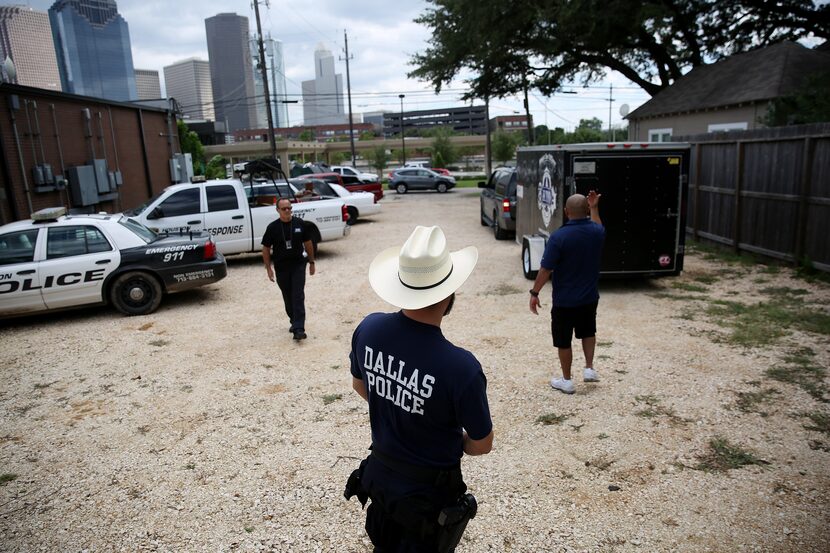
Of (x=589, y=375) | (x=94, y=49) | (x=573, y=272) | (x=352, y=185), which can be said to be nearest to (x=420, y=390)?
(x=573, y=272)

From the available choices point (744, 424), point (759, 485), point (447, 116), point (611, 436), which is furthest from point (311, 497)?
point (447, 116)

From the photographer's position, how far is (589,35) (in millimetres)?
22406

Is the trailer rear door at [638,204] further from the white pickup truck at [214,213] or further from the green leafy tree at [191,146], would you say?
the green leafy tree at [191,146]

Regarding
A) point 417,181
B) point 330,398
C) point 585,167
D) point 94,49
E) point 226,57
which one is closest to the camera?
point 330,398

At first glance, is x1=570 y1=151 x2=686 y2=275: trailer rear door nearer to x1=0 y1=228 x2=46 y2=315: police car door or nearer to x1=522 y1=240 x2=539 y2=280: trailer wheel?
x1=522 y1=240 x2=539 y2=280: trailer wheel

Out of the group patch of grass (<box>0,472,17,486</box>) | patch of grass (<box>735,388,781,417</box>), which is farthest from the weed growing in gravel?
patch of grass (<box>0,472,17,486</box>)

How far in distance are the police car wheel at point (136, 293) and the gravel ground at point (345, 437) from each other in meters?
0.39

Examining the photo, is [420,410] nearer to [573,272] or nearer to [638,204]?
[573,272]

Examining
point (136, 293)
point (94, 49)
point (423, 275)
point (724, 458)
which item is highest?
point (94, 49)

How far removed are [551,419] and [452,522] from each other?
3.00 meters

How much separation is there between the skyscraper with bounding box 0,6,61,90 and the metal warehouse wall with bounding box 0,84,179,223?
546cm

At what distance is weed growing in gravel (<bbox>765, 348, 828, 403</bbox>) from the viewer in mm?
5387

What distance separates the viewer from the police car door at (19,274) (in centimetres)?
823

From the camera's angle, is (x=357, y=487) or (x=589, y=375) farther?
(x=589, y=375)
